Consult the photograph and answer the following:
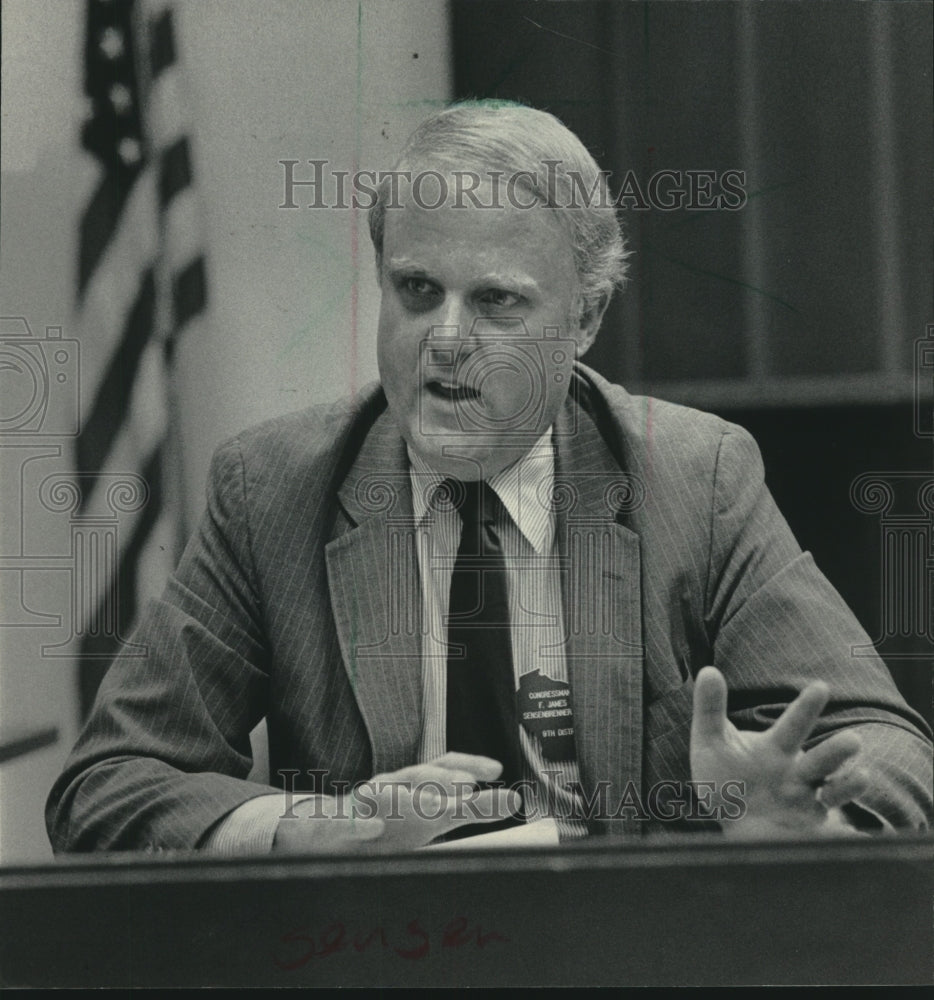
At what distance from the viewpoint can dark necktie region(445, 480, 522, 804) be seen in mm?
3359

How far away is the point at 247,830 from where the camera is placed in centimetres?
336

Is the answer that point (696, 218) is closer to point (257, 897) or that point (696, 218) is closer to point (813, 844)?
point (813, 844)

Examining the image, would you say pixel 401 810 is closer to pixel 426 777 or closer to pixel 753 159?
pixel 426 777

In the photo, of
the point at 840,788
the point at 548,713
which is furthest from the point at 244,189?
the point at 840,788

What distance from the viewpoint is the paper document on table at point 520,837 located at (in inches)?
132

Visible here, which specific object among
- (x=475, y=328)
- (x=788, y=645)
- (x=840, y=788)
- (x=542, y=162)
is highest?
(x=542, y=162)

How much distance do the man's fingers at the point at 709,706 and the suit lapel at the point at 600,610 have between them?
5.8 inches

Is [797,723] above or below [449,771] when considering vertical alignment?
above

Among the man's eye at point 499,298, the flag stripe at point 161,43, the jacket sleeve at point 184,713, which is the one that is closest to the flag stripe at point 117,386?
the jacket sleeve at point 184,713

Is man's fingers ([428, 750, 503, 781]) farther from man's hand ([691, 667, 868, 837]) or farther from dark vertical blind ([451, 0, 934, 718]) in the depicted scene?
dark vertical blind ([451, 0, 934, 718])

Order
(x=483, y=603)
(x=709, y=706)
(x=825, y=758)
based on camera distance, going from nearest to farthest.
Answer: (x=825, y=758), (x=709, y=706), (x=483, y=603)

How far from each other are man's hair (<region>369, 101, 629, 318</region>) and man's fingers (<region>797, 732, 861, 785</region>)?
126 cm

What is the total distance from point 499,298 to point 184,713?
1.34 meters

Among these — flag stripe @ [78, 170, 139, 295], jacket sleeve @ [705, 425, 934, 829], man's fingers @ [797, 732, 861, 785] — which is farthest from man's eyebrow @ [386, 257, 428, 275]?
man's fingers @ [797, 732, 861, 785]
